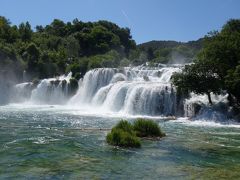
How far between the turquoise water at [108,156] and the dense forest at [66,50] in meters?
40.1

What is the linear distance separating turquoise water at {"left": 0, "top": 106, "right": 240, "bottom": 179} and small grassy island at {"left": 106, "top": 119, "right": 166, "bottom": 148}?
1.85 ft

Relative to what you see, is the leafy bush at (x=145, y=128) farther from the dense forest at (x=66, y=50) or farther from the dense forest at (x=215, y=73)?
the dense forest at (x=66, y=50)

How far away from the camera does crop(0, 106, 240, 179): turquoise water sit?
1642 centimetres

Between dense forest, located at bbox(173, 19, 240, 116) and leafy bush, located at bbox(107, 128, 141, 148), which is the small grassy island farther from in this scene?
dense forest, located at bbox(173, 19, 240, 116)

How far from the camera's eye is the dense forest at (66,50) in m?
74.1

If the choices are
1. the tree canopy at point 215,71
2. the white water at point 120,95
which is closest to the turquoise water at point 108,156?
the tree canopy at point 215,71

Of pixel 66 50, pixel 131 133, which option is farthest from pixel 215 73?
pixel 66 50

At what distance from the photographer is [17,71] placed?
73.8 metres

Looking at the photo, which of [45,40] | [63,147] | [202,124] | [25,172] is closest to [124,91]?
[202,124]

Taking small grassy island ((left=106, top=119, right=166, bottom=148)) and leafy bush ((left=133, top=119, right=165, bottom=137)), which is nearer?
small grassy island ((left=106, top=119, right=166, bottom=148))

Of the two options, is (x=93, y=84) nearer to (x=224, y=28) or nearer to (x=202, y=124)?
(x=224, y=28)

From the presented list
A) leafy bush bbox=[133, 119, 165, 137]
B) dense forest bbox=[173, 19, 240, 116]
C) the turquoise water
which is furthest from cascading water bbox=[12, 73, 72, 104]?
leafy bush bbox=[133, 119, 165, 137]

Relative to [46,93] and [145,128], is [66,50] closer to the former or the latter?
[46,93]

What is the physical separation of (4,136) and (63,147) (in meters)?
5.45
